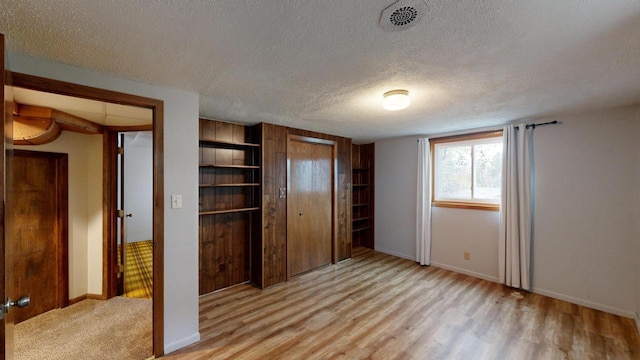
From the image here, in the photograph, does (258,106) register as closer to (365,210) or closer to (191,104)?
(191,104)

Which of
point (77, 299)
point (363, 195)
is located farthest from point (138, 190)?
point (363, 195)

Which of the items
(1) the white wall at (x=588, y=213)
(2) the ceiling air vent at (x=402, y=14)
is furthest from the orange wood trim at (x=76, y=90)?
(1) the white wall at (x=588, y=213)

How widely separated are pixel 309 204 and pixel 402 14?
3.02 metres

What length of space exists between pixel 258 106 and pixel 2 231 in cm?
201

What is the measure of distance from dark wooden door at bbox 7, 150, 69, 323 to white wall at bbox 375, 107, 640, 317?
17.7 feet

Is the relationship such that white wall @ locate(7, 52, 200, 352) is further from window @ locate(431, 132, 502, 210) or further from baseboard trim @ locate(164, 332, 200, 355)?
window @ locate(431, 132, 502, 210)

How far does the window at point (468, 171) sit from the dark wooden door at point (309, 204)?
1813mm

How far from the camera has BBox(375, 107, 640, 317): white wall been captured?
2541 mm

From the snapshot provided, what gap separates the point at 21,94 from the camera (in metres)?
2.08

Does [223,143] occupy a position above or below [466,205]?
above

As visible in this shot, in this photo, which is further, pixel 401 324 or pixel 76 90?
pixel 401 324

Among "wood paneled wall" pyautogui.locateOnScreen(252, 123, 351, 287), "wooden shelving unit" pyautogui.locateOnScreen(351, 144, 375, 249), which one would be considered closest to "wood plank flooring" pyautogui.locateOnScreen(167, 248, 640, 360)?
"wood paneled wall" pyautogui.locateOnScreen(252, 123, 351, 287)

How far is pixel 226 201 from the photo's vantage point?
3.27 metres

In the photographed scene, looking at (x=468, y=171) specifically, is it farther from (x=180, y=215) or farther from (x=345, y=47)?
(x=180, y=215)
